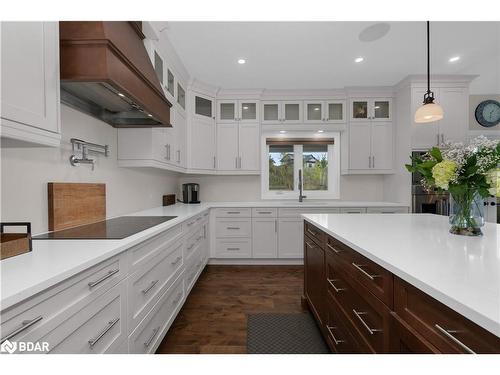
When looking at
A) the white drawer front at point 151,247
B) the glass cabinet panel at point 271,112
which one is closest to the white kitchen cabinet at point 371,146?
the glass cabinet panel at point 271,112

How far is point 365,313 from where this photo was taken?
3.62 feet

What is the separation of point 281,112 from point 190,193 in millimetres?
1956

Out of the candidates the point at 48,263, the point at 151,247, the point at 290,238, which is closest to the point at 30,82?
the point at 48,263

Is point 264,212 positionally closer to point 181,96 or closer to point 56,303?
point 181,96

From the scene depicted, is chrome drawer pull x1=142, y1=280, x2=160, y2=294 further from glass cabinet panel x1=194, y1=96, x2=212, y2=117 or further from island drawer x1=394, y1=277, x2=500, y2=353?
glass cabinet panel x1=194, y1=96, x2=212, y2=117

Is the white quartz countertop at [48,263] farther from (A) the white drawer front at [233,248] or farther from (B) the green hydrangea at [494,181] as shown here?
(A) the white drawer front at [233,248]

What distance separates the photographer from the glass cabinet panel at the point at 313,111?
3809 mm

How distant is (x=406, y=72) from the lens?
319cm

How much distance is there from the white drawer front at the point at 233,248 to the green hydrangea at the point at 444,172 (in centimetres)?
266
